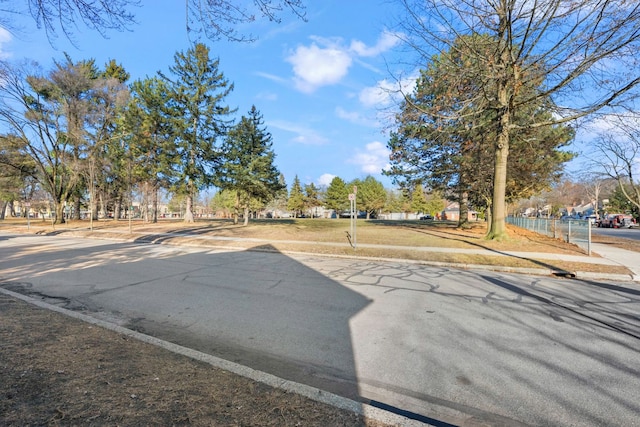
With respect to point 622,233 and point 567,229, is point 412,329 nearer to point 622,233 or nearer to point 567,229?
point 567,229

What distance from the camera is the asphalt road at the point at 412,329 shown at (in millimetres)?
2887

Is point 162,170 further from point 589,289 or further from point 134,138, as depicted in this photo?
point 589,289

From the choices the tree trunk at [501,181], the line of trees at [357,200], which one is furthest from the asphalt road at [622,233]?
the line of trees at [357,200]

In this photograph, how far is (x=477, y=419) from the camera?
2545mm

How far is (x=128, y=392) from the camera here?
8.72 ft

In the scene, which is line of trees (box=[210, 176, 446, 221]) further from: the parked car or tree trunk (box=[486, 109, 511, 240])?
tree trunk (box=[486, 109, 511, 240])

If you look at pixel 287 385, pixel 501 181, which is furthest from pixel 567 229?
pixel 287 385

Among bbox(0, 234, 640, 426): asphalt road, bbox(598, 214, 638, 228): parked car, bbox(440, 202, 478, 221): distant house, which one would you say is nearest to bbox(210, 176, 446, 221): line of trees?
bbox(440, 202, 478, 221): distant house

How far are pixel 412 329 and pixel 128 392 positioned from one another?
3.44 metres

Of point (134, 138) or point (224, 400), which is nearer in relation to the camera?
point (224, 400)

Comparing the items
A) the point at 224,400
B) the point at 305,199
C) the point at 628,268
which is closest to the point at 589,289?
the point at 628,268

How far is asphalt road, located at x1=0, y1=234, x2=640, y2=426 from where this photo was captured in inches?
114

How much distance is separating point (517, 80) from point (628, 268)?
7593mm

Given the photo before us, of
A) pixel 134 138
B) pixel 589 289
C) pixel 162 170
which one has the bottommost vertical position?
pixel 589 289
